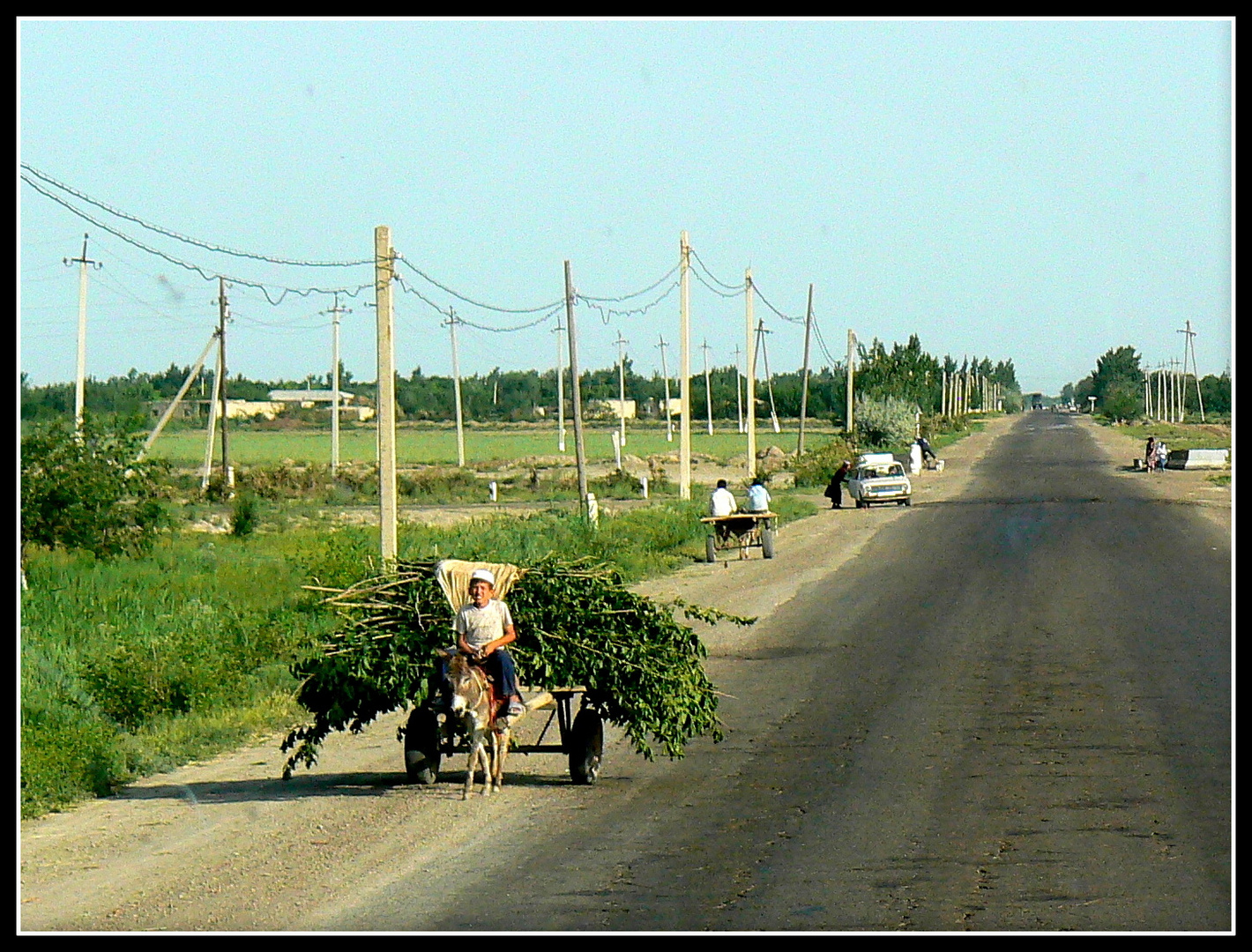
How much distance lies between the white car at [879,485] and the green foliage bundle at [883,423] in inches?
1264

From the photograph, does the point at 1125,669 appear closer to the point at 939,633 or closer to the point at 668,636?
the point at 939,633

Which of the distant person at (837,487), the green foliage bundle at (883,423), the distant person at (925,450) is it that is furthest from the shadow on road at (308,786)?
the green foliage bundle at (883,423)

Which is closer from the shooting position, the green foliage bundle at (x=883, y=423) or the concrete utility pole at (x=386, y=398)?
the concrete utility pole at (x=386, y=398)

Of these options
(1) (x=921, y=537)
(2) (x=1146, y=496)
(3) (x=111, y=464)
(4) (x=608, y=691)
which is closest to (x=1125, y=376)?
(2) (x=1146, y=496)

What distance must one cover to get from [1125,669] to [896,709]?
3.55 meters

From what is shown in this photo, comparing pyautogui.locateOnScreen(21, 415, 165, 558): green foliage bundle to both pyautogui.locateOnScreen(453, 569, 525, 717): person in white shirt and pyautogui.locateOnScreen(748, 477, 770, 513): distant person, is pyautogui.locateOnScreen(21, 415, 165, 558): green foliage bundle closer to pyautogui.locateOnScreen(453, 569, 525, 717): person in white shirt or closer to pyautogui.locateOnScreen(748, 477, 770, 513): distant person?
pyautogui.locateOnScreen(748, 477, 770, 513): distant person

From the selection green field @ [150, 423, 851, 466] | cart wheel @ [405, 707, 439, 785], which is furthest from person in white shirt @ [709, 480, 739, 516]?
green field @ [150, 423, 851, 466]

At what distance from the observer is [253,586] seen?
24.7 meters

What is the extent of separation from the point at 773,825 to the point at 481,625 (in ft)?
7.51

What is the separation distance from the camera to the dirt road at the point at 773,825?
24.6 feet

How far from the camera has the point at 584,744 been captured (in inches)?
427

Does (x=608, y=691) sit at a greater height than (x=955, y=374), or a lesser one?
lesser

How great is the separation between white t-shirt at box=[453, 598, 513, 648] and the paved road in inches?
49.7

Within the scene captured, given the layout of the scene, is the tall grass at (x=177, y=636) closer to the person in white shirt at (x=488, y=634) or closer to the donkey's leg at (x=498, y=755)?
the person in white shirt at (x=488, y=634)
